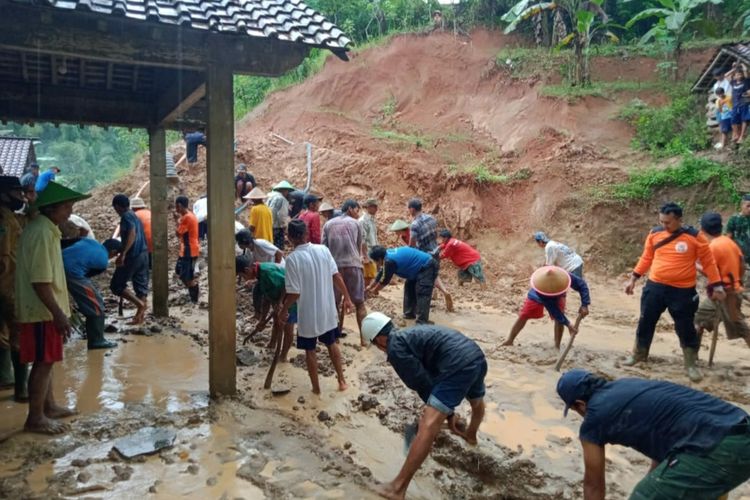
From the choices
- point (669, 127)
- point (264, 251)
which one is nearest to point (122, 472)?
point (264, 251)

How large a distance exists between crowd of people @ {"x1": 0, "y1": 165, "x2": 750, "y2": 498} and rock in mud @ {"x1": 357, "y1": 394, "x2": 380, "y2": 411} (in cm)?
32

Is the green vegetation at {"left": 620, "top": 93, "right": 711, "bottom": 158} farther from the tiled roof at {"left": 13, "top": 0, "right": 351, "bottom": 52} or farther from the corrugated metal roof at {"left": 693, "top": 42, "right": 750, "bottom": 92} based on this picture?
the tiled roof at {"left": 13, "top": 0, "right": 351, "bottom": 52}

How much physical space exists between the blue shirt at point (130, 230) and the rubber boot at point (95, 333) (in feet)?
3.99

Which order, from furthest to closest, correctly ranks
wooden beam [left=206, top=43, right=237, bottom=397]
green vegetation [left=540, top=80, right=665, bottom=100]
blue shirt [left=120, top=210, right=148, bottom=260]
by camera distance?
1. green vegetation [left=540, top=80, right=665, bottom=100]
2. blue shirt [left=120, top=210, right=148, bottom=260]
3. wooden beam [left=206, top=43, right=237, bottom=397]

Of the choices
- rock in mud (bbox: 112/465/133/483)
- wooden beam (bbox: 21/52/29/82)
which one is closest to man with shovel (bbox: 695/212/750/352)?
rock in mud (bbox: 112/465/133/483)

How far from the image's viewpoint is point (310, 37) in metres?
4.36

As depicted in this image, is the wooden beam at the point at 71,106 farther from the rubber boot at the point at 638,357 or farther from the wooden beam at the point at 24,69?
the rubber boot at the point at 638,357

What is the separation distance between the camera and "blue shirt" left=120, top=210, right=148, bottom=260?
23.1 ft

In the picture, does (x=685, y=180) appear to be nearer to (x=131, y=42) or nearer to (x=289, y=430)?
(x=289, y=430)

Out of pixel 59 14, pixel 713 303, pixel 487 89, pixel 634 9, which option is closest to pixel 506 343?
pixel 713 303

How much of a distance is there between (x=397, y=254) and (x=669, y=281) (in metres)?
3.36

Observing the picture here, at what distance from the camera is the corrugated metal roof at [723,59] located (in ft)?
41.4

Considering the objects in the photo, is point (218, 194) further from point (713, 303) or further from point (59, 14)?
point (713, 303)

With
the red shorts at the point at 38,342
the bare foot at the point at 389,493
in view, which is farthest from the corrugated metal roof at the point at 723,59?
the red shorts at the point at 38,342
